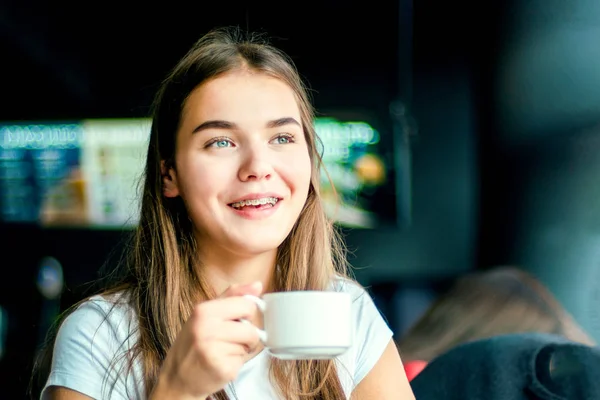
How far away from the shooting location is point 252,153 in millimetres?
1204

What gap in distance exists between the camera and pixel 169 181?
1347 mm

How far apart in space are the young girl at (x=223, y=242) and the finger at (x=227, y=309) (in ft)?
0.84

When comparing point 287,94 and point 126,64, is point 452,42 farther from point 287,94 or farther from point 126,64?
point 287,94

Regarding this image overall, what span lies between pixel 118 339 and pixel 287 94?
0.50 meters

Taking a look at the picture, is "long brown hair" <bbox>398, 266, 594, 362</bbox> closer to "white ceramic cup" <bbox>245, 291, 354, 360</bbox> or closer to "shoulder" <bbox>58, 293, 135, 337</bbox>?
"shoulder" <bbox>58, 293, 135, 337</bbox>

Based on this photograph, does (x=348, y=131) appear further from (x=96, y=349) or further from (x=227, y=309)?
(x=227, y=309)

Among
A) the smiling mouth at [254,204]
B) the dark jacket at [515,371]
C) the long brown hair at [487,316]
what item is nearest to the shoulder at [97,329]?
the smiling mouth at [254,204]

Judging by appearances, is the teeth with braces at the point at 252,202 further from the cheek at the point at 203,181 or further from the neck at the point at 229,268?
the neck at the point at 229,268

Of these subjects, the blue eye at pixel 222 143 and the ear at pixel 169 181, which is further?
the ear at pixel 169 181

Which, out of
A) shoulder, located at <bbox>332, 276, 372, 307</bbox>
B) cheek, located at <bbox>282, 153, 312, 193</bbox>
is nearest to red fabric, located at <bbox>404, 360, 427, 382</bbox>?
shoulder, located at <bbox>332, 276, 372, 307</bbox>

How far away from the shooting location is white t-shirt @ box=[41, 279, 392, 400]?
3.82ft

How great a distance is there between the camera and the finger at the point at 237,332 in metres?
0.90

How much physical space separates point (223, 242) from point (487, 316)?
47.9 inches

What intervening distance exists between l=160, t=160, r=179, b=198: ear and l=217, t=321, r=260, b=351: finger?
473 mm
